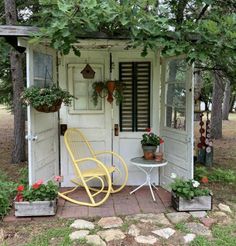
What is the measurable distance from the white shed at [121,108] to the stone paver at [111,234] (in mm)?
1381

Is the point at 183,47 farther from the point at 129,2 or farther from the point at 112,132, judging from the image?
the point at 112,132

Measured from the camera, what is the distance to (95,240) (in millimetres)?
3189

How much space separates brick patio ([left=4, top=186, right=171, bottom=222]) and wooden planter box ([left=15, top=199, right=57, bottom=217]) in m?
0.06

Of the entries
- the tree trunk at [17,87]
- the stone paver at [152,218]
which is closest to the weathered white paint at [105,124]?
the stone paver at [152,218]

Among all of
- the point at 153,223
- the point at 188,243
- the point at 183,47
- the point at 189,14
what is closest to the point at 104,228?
the point at 153,223

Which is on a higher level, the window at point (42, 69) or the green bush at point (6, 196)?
the window at point (42, 69)

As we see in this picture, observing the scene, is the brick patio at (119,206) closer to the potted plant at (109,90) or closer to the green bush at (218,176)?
the green bush at (218,176)

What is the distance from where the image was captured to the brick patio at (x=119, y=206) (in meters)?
3.85

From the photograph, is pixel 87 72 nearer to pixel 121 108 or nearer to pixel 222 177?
pixel 121 108

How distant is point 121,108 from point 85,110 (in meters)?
0.52

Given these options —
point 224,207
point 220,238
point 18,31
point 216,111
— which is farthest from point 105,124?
point 216,111

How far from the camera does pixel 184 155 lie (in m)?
4.29

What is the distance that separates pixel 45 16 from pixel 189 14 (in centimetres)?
331

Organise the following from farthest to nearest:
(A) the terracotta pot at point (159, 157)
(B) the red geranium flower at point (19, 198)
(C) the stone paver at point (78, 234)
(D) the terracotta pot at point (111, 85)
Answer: (D) the terracotta pot at point (111, 85) < (A) the terracotta pot at point (159, 157) < (B) the red geranium flower at point (19, 198) < (C) the stone paver at point (78, 234)
